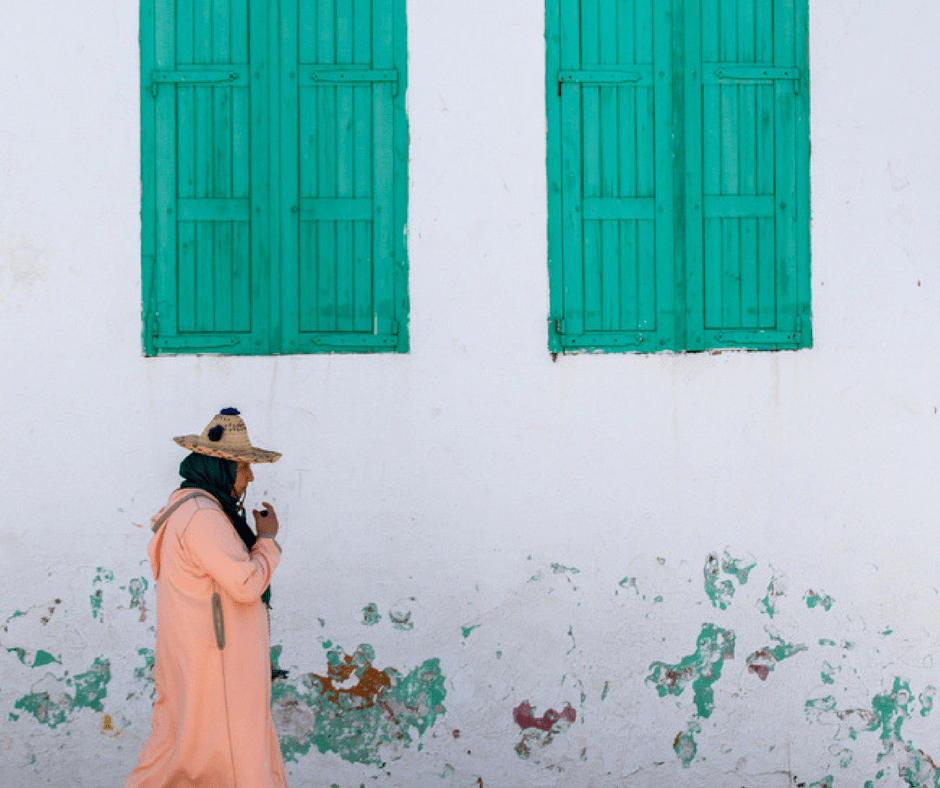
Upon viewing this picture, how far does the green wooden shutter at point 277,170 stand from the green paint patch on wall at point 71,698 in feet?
5.13

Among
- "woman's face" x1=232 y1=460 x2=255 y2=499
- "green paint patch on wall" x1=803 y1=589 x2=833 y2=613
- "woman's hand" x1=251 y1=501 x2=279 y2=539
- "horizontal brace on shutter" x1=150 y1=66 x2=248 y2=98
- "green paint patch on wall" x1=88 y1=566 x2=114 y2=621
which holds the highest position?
"horizontal brace on shutter" x1=150 y1=66 x2=248 y2=98

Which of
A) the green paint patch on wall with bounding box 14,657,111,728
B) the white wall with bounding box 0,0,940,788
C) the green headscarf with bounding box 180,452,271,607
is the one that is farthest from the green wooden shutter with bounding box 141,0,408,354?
the green paint patch on wall with bounding box 14,657,111,728

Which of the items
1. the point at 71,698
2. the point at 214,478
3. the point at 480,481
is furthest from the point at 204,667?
the point at 480,481

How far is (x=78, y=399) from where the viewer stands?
4980mm

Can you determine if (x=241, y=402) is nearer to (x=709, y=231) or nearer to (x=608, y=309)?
(x=608, y=309)

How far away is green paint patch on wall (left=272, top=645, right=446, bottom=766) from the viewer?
493cm

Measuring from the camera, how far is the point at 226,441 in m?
3.90

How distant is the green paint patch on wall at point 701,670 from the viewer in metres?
4.98

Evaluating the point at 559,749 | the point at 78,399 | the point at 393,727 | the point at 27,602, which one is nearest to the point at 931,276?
the point at 559,749

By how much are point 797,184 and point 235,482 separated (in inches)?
116

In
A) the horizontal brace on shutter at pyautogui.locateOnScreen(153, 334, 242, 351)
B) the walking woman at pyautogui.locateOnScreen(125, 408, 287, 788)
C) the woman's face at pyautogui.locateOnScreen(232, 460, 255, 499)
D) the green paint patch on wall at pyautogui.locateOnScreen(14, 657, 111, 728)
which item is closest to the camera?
the walking woman at pyautogui.locateOnScreen(125, 408, 287, 788)

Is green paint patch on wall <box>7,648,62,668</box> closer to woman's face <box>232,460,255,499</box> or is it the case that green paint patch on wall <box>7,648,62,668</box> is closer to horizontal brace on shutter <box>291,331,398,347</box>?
woman's face <box>232,460,255,499</box>

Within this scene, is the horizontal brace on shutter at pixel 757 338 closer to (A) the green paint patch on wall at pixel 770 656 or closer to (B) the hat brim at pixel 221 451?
(A) the green paint patch on wall at pixel 770 656

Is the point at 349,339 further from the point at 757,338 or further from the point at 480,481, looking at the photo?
the point at 757,338
